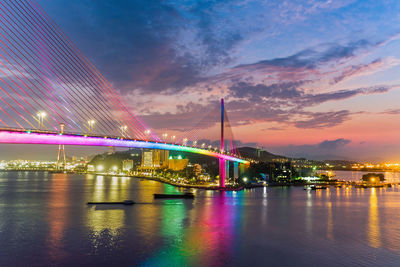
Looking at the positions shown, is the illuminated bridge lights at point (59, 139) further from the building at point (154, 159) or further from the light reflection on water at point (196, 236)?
the building at point (154, 159)

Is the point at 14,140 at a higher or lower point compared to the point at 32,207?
higher

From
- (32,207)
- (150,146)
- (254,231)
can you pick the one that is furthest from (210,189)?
(254,231)

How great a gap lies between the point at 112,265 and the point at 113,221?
9.23 m

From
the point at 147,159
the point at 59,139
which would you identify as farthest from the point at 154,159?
the point at 59,139

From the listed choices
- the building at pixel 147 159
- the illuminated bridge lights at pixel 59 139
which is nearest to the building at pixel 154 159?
the building at pixel 147 159

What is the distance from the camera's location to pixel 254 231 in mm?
19266

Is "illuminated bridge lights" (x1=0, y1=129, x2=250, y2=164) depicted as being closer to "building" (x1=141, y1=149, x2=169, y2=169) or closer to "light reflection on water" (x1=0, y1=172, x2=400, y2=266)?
"light reflection on water" (x1=0, y1=172, x2=400, y2=266)

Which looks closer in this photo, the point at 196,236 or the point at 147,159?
the point at 196,236

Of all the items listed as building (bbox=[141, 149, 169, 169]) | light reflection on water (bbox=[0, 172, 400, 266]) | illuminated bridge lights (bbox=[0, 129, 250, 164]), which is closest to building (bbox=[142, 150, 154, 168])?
building (bbox=[141, 149, 169, 169])

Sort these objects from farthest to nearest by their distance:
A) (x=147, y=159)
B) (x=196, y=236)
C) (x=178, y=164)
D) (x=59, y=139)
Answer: (x=147, y=159) < (x=178, y=164) < (x=59, y=139) < (x=196, y=236)

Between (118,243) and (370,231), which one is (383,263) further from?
(118,243)

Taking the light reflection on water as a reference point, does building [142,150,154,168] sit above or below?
above

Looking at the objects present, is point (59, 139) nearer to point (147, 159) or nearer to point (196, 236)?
point (196, 236)

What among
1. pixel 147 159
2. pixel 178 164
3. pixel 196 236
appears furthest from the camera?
pixel 147 159
